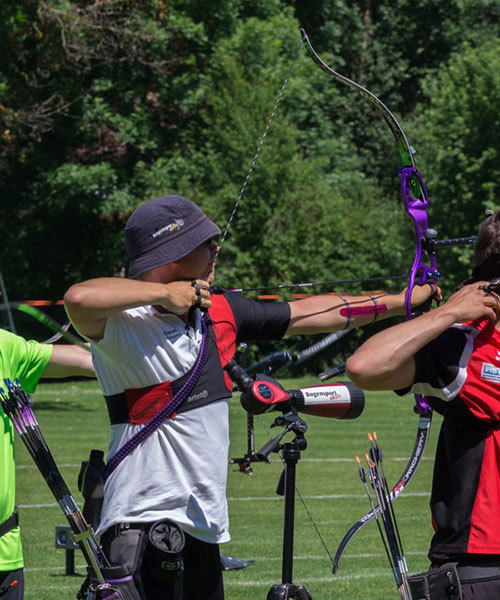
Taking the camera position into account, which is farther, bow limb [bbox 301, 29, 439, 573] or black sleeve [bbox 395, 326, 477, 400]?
bow limb [bbox 301, 29, 439, 573]

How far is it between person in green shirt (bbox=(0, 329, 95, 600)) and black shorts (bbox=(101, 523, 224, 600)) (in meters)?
0.68

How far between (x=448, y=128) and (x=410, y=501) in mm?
18739

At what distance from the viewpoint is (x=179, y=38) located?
26.0 m

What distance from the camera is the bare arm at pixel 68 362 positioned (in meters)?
3.75

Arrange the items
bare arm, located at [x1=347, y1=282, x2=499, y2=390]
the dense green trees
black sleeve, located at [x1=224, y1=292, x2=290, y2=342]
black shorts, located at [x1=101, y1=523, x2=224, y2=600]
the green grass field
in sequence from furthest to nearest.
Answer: the dense green trees, the green grass field, black sleeve, located at [x1=224, y1=292, x2=290, y2=342], black shorts, located at [x1=101, y1=523, x2=224, y2=600], bare arm, located at [x1=347, y1=282, x2=499, y2=390]

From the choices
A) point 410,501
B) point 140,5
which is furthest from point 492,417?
point 140,5

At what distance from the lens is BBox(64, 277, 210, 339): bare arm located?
277cm

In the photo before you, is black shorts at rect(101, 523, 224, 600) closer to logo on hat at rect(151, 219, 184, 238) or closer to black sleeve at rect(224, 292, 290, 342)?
black sleeve at rect(224, 292, 290, 342)

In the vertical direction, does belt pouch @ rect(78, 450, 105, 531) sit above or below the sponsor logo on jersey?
below

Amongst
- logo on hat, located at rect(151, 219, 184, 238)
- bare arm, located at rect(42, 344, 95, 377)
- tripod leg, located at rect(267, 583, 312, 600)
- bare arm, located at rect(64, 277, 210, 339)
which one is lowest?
tripod leg, located at rect(267, 583, 312, 600)

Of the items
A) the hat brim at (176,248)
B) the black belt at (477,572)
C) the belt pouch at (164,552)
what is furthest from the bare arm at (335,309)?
the black belt at (477,572)

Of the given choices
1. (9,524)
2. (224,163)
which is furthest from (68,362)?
(224,163)

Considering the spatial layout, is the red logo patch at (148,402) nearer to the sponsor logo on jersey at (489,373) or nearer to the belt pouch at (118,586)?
the belt pouch at (118,586)

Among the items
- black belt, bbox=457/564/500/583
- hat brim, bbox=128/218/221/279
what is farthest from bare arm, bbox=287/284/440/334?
black belt, bbox=457/564/500/583
